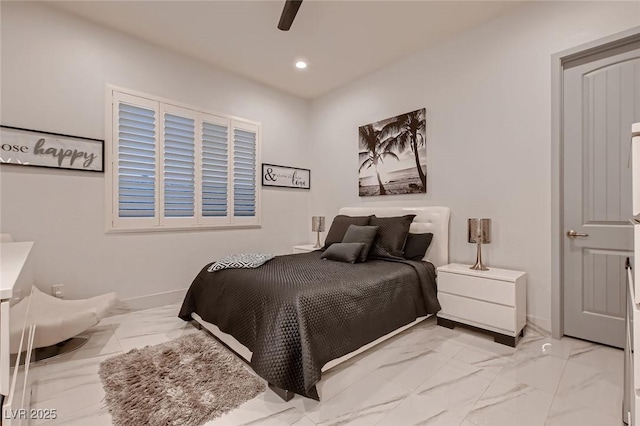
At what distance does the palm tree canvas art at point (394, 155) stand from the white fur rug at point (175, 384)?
2.53m

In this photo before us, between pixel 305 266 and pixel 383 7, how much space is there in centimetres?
243

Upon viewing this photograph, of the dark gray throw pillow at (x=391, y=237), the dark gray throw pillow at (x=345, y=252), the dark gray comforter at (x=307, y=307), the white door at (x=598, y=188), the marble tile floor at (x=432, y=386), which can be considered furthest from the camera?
the dark gray throw pillow at (x=391, y=237)

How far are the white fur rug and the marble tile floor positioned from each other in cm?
7

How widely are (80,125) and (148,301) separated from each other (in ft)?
6.15

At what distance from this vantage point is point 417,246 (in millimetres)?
3021

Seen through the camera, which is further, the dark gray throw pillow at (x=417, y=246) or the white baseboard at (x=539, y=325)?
the dark gray throw pillow at (x=417, y=246)

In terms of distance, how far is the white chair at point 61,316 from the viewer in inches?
78.9

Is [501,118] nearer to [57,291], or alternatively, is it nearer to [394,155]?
[394,155]

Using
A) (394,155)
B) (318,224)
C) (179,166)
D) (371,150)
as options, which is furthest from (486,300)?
(179,166)

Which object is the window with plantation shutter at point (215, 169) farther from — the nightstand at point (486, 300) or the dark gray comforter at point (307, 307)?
the nightstand at point (486, 300)

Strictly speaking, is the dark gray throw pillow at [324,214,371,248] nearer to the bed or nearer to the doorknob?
the bed

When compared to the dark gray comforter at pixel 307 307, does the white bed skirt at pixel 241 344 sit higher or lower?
lower

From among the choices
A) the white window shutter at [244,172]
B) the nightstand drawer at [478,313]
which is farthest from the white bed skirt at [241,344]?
the white window shutter at [244,172]

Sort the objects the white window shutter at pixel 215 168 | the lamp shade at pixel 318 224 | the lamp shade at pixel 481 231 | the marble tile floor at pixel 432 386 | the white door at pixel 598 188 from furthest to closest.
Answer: the lamp shade at pixel 318 224 → the white window shutter at pixel 215 168 → the lamp shade at pixel 481 231 → the white door at pixel 598 188 → the marble tile floor at pixel 432 386
